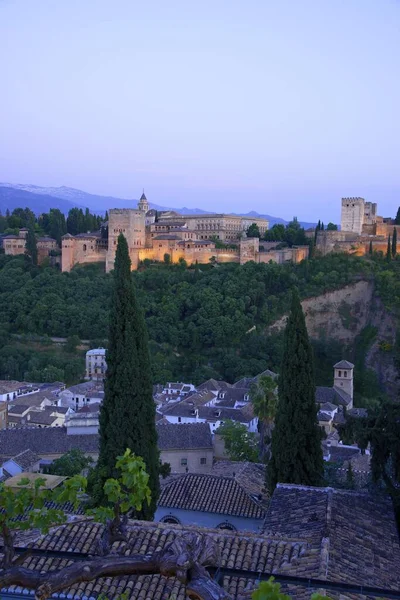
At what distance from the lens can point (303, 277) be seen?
55719 millimetres

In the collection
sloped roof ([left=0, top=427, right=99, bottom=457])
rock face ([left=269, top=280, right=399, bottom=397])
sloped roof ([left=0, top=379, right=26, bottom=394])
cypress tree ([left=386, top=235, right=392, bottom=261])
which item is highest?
cypress tree ([left=386, top=235, right=392, bottom=261])

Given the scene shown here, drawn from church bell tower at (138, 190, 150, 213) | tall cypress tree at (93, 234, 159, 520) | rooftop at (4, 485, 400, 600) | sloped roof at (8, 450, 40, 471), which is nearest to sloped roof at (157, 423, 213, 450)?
sloped roof at (8, 450, 40, 471)

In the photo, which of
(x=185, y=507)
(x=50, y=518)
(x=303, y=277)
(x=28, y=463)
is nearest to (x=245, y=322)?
(x=303, y=277)

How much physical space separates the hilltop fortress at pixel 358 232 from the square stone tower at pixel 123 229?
17853 millimetres

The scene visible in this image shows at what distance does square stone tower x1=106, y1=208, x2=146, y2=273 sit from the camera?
59.2m

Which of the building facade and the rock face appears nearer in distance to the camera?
the building facade

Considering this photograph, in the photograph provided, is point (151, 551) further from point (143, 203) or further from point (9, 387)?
point (143, 203)

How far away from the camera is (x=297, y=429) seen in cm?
1311

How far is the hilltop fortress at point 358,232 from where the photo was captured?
59500 millimetres

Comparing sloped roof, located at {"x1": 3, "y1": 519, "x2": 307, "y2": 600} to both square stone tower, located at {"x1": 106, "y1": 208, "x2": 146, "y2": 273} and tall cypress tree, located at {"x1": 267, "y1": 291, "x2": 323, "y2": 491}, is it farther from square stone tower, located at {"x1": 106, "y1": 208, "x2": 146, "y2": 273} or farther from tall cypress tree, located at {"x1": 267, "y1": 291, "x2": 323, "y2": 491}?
square stone tower, located at {"x1": 106, "y1": 208, "x2": 146, "y2": 273}

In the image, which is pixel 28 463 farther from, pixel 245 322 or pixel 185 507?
pixel 245 322

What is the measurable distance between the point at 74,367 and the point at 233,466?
101 feet

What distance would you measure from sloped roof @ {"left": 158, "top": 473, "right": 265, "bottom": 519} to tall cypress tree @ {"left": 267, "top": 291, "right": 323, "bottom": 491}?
29.1 inches

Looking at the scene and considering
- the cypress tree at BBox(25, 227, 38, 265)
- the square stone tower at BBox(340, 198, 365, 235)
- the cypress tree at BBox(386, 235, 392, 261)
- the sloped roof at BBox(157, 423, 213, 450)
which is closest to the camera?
the sloped roof at BBox(157, 423, 213, 450)
